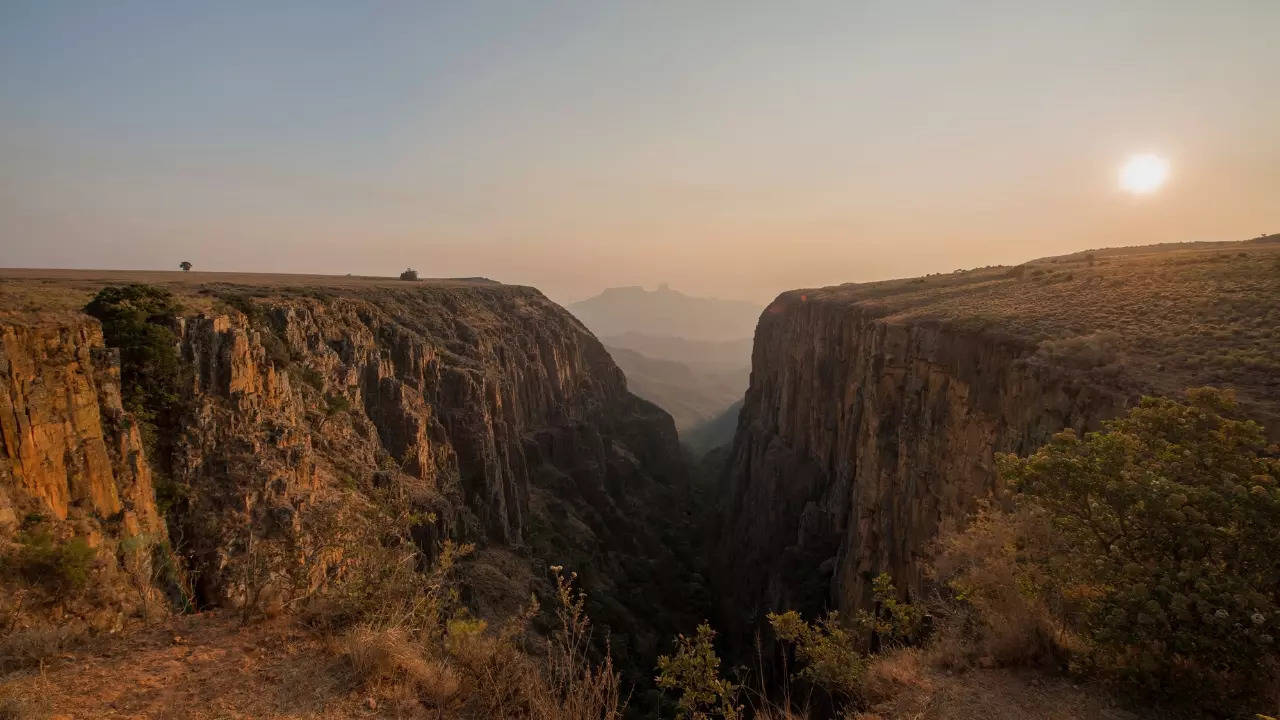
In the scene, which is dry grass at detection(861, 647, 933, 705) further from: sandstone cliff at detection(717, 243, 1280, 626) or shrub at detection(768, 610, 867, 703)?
sandstone cliff at detection(717, 243, 1280, 626)

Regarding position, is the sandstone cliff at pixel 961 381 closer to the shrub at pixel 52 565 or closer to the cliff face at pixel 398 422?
the cliff face at pixel 398 422

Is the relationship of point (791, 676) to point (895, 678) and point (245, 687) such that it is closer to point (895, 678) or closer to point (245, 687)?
point (895, 678)

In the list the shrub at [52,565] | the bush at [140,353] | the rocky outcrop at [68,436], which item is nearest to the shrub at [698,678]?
the shrub at [52,565]

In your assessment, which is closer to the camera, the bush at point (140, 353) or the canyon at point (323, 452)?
the canyon at point (323, 452)

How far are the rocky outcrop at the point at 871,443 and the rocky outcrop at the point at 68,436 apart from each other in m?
26.6

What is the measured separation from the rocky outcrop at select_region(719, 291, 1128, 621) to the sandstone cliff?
96mm

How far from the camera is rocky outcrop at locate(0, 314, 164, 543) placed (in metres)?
14.0

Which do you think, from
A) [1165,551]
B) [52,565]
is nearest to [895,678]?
[1165,551]

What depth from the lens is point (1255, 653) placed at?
6211mm

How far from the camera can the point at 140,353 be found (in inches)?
802

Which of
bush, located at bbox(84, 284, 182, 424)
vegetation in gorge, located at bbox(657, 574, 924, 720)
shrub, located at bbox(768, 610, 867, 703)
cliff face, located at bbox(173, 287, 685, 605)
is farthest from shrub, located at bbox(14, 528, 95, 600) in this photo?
shrub, located at bbox(768, 610, 867, 703)

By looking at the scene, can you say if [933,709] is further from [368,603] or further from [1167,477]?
[368,603]

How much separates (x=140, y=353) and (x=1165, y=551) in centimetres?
2839

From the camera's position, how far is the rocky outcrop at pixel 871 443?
786 inches
